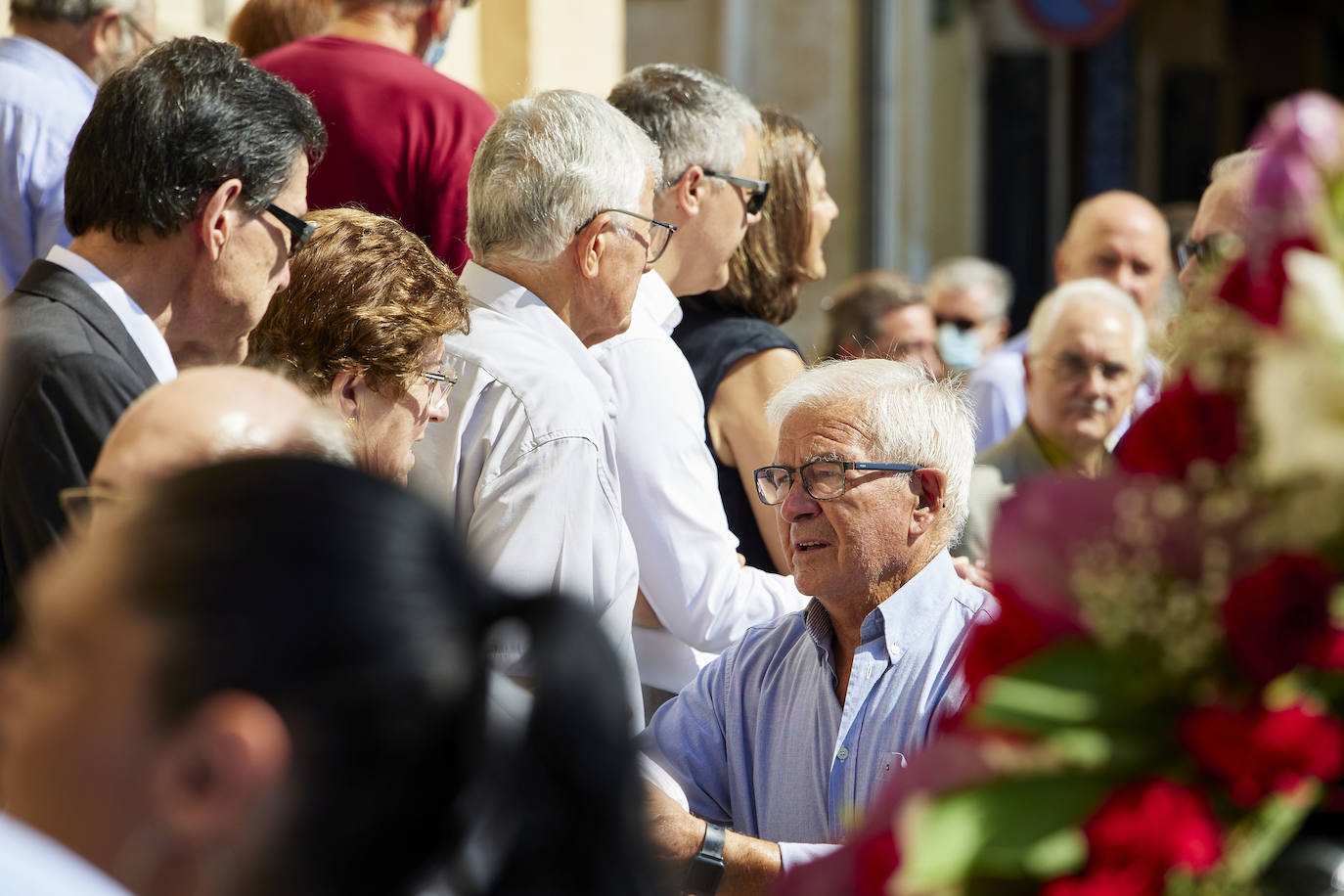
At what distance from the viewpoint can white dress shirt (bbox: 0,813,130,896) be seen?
118 cm

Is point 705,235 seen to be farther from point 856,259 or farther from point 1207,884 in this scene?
point 856,259

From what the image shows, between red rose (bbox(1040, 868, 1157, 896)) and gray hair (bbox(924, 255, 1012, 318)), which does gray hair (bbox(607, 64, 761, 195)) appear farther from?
gray hair (bbox(924, 255, 1012, 318))

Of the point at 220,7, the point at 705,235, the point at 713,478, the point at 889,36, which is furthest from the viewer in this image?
the point at 889,36

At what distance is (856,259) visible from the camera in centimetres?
1160

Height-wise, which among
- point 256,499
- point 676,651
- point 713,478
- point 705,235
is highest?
point 256,499

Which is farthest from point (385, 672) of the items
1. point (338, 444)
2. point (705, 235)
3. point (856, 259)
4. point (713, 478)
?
point (856, 259)

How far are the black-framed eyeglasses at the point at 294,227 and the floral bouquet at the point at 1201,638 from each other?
1854 millimetres

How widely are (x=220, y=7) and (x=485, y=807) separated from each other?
4458 mm

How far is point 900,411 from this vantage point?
3078 millimetres

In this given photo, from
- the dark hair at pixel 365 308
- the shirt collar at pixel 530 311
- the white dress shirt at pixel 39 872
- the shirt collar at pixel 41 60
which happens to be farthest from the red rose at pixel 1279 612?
the shirt collar at pixel 41 60

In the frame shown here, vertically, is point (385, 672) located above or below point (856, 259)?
above

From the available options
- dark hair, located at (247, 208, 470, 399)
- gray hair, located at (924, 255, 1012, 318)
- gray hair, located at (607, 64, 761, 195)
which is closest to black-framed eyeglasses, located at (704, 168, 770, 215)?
gray hair, located at (607, 64, 761, 195)

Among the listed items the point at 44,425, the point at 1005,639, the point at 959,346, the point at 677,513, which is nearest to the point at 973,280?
the point at 959,346

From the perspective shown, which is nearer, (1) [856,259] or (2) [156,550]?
(2) [156,550]
